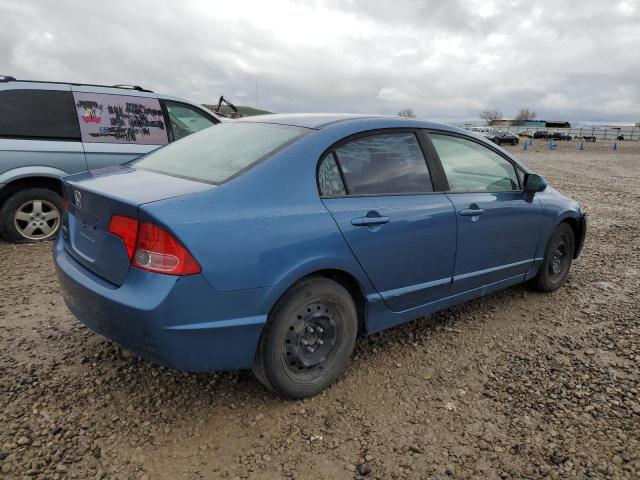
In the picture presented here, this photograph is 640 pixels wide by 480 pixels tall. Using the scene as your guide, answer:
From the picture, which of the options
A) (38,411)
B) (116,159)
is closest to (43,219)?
(116,159)

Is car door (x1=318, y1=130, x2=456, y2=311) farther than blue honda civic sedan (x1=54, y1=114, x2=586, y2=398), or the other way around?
car door (x1=318, y1=130, x2=456, y2=311)

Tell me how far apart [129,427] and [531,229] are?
3.31 metres

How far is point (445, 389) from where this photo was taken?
288 centimetres

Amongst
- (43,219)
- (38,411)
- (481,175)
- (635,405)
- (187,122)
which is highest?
(187,122)

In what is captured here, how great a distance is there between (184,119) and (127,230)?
4528mm

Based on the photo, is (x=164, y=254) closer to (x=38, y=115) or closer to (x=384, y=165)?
(x=384, y=165)

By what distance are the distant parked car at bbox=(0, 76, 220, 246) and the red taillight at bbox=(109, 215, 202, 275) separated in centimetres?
377

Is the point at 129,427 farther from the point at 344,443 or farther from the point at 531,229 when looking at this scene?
the point at 531,229

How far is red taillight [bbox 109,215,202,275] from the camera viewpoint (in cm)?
212

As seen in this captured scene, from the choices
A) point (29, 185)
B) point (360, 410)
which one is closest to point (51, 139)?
point (29, 185)

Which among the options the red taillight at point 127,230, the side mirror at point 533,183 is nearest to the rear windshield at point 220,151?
the red taillight at point 127,230

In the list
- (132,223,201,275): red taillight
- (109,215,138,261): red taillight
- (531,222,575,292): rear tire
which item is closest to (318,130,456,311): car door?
(132,223,201,275): red taillight

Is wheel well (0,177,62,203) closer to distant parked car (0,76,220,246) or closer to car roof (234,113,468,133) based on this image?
distant parked car (0,76,220,246)

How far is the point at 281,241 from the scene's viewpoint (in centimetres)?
237
